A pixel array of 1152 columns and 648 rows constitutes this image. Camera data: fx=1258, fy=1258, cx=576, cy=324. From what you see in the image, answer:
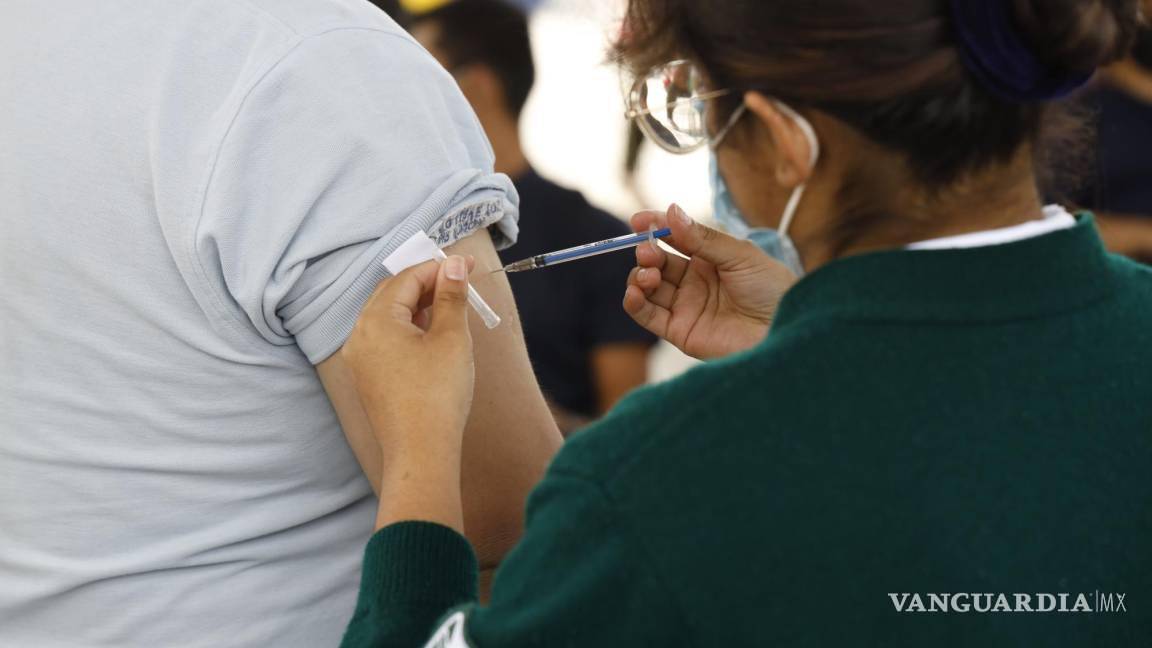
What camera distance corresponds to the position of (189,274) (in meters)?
1.07

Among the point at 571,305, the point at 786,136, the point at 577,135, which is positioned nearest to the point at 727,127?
the point at 786,136

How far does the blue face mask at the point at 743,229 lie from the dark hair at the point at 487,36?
6.94ft

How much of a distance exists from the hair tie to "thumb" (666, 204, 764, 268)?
1.67ft

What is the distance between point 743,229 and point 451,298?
0.26 metres

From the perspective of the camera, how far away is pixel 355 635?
1009 mm

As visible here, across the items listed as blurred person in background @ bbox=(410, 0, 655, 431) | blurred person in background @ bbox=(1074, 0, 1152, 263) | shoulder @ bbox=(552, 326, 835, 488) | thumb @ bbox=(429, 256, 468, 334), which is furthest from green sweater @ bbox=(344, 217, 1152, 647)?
blurred person in background @ bbox=(1074, 0, 1152, 263)

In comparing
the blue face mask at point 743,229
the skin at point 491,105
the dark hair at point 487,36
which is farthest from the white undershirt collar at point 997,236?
the dark hair at point 487,36

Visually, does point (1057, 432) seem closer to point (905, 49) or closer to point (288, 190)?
point (905, 49)

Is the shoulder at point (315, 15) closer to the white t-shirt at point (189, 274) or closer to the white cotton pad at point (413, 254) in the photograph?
the white t-shirt at point (189, 274)

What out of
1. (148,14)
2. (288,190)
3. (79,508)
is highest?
(148,14)

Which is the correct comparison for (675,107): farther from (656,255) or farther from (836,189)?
(656,255)

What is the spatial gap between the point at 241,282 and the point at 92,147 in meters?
0.18

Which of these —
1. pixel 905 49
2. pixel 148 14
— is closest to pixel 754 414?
pixel 905 49

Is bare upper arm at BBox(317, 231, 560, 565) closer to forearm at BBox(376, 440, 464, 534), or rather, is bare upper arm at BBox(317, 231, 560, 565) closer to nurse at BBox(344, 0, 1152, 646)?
forearm at BBox(376, 440, 464, 534)
